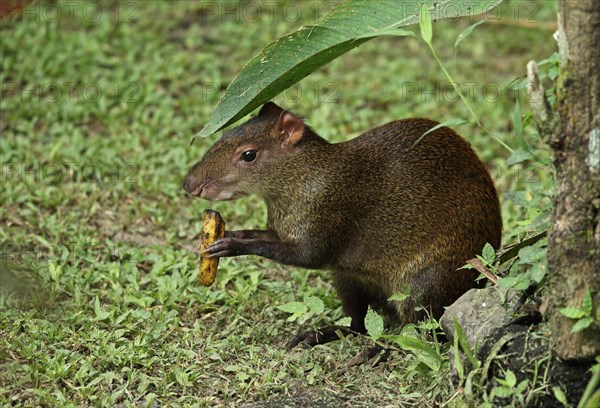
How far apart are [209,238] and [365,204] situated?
88 cm

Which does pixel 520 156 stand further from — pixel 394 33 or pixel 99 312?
pixel 99 312

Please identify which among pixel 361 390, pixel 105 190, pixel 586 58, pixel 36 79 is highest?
pixel 586 58

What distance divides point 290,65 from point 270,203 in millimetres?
939

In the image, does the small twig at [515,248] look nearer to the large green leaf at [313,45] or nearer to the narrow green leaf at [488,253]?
the narrow green leaf at [488,253]

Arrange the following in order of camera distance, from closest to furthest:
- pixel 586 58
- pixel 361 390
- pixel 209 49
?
pixel 586 58 → pixel 361 390 → pixel 209 49

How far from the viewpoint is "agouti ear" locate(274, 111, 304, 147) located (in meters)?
5.51

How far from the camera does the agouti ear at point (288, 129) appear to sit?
5512 mm

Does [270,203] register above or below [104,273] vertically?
above

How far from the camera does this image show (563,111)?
401cm

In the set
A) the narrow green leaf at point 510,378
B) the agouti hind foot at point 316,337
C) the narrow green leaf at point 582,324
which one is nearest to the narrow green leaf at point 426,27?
the narrow green leaf at point 582,324

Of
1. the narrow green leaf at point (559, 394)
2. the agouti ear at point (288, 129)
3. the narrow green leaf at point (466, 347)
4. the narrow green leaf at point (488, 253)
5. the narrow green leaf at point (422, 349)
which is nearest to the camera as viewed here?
the narrow green leaf at point (559, 394)

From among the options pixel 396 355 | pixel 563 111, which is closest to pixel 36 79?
pixel 396 355

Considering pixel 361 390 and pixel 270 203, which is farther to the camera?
pixel 270 203

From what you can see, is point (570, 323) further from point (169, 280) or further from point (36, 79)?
point (36, 79)
